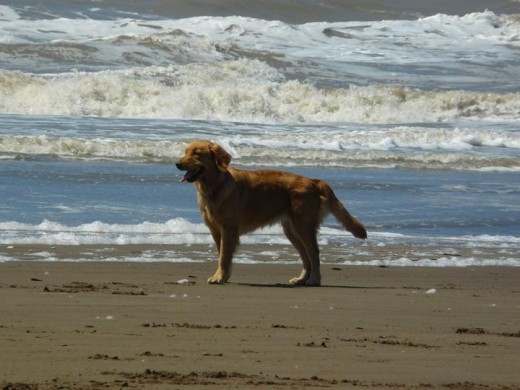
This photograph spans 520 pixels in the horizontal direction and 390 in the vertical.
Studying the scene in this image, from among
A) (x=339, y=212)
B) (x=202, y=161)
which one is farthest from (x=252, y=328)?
(x=339, y=212)

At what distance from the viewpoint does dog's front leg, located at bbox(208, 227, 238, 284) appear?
845 centimetres

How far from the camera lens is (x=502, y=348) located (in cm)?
583

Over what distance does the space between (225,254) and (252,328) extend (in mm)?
2449

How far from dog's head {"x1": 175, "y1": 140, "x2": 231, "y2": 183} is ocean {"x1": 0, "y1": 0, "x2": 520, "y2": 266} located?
1.04m

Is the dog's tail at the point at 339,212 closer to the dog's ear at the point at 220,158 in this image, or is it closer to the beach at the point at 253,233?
the beach at the point at 253,233

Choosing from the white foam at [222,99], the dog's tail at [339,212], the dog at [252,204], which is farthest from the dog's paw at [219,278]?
the white foam at [222,99]

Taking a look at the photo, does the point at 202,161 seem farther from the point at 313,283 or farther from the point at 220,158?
the point at 313,283

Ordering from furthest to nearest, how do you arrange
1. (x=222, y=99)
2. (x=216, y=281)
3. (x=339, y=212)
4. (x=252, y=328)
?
1. (x=222, y=99)
2. (x=339, y=212)
3. (x=216, y=281)
4. (x=252, y=328)

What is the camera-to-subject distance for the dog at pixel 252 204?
8.73m

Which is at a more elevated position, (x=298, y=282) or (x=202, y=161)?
(x=202, y=161)

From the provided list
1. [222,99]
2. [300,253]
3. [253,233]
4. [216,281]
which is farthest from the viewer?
[222,99]

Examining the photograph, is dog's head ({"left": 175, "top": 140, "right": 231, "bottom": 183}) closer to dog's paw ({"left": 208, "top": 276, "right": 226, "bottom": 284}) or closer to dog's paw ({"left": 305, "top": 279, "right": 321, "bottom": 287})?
dog's paw ({"left": 208, "top": 276, "right": 226, "bottom": 284})

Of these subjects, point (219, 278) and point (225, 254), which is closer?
point (219, 278)

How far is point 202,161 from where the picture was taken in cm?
872
